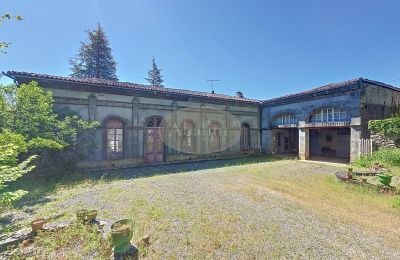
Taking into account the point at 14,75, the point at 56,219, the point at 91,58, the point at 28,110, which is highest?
the point at 91,58

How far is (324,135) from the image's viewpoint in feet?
62.6

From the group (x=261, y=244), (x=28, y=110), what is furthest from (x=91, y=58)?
(x=261, y=244)

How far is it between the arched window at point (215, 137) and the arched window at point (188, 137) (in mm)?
1655

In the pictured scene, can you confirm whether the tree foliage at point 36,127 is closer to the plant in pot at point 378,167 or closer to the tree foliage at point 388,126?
the plant in pot at point 378,167

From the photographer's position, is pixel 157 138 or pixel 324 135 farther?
pixel 324 135

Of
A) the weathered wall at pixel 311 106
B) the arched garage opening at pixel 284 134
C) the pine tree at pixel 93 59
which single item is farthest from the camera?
the pine tree at pixel 93 59

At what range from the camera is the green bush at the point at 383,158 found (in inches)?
389

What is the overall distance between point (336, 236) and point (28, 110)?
424 inches

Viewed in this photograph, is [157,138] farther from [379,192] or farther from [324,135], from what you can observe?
[324,135]

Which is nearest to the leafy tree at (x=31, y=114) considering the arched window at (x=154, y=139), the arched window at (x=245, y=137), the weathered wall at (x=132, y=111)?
the weathered wall at (x=132, y=111)

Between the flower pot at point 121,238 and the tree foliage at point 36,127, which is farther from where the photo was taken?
the tree foliage at point 36,127

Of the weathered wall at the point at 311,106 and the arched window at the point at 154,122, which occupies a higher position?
the weathered wall at the point at 311,106

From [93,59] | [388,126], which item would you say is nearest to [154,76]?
[93,59]

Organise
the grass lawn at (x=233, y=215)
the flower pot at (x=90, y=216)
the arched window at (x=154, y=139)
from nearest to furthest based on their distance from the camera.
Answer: the grass lawn at (x=233, y=215) → the flower pot at (x=90, y=216) → the arched window at (x=154, y=139)
